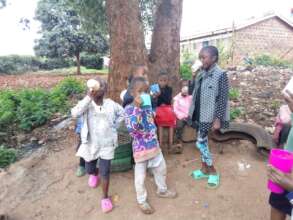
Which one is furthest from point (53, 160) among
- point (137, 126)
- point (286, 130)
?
point (286, 130)

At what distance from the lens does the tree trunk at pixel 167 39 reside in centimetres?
566

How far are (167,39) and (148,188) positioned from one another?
2.62 meters

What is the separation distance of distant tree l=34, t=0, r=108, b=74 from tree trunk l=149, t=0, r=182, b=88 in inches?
529

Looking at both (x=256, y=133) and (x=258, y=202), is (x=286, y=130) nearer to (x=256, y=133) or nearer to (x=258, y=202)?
(x=258, y=202)

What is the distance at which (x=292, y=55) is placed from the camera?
21.1 metres

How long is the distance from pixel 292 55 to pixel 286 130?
1963cm

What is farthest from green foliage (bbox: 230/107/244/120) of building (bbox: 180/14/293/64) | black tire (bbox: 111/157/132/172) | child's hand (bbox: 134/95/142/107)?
building (bbox: 180/14/293/64)

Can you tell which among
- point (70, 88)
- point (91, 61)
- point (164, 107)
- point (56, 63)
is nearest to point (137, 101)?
point (164, 107)

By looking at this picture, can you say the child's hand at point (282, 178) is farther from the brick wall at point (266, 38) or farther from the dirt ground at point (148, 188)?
the brick wall at point (266, 38)

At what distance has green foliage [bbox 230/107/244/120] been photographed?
20.2 ft

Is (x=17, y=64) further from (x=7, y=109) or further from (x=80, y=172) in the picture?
(x=80, y=172)

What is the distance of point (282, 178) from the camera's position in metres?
2.14

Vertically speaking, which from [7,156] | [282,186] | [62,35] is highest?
[62,35]

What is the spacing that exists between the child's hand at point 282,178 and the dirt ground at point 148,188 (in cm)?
173
